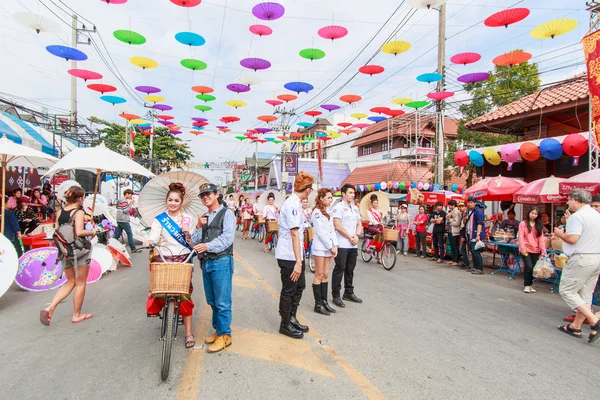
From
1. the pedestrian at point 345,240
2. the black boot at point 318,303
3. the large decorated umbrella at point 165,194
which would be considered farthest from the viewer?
the pedestrian at point 345,240

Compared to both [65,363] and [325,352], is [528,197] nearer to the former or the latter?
[325,352]

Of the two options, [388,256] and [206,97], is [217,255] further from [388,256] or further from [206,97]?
[206,97]

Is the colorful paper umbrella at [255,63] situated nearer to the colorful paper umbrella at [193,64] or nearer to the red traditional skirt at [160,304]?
the colorful paper umbrella at [193,64]

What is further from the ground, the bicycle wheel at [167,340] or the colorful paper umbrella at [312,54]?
the colorful paper umbrella at [312,54]

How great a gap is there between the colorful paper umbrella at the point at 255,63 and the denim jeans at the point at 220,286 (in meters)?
9.50

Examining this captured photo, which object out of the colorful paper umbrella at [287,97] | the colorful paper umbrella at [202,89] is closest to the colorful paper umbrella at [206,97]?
the colorful paper umbrella at [202,89]

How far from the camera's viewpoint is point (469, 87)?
16844 mm

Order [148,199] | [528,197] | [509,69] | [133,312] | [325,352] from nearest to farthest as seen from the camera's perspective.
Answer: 1. [325,352]
2. [148,199]
3. [133,312]
4. [528,197]
5. [509,69]

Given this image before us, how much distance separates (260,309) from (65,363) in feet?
8.33

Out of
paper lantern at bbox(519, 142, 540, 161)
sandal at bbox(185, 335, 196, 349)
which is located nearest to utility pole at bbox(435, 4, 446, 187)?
paper lantern at bbox(519, 142, 540, 161)

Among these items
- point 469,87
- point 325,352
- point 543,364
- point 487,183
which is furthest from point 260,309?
point 469,87

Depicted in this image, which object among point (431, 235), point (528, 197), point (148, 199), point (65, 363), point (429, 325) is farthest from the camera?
point (431, 235)

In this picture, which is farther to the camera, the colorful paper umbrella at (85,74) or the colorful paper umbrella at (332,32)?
the colorful paper umbrella at (85,74)

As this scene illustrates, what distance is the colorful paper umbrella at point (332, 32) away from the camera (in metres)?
10.4
